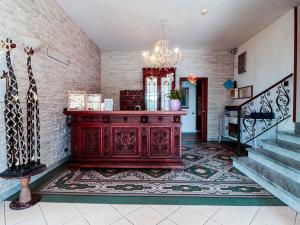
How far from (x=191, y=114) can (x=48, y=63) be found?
7037mm

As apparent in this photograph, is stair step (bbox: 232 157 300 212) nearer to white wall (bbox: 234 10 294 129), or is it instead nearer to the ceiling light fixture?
white wall (bbox: 234 10 294 129)

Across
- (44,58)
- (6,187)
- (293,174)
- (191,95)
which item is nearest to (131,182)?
(6,187)

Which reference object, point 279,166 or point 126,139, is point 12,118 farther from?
point 279,166

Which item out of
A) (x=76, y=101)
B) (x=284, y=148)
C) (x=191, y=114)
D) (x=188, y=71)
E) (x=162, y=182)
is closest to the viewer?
(x=162, y=182)

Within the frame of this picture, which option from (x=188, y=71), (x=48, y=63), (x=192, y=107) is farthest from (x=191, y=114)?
(x=48, y=63)

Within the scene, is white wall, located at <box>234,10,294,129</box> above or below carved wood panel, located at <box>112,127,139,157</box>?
above

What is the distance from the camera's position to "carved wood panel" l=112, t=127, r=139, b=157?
12.0 feet

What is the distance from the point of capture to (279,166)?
3.03 m

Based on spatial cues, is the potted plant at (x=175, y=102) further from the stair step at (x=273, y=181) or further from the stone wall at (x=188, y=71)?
the stone wall at (x=188, y=71)

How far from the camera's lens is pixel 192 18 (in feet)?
14.1

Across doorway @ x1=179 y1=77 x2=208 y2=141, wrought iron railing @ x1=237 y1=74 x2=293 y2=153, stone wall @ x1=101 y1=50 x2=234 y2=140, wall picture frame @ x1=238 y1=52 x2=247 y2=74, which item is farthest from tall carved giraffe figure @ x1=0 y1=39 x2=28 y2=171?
doorway @ x1=179 y1=77 x2=208 y2=141

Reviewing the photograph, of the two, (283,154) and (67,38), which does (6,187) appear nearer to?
(67,38)

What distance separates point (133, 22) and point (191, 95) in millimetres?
5544

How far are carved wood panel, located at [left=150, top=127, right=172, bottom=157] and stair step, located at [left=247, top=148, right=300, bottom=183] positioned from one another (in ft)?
5.79
